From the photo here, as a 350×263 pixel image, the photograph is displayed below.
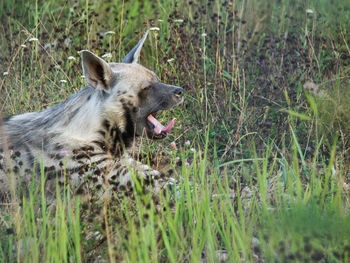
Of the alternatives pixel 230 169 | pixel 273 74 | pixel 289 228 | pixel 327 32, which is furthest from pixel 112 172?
pixel 327 32

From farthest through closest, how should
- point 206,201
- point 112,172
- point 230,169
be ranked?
point 230,169
point 112,172
point 206,201

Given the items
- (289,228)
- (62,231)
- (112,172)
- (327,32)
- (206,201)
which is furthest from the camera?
(327,32)

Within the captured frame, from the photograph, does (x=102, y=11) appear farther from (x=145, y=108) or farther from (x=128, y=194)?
(x=128, y=194)

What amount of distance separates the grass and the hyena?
295 millimetres

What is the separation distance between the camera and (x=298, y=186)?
9.96 ft

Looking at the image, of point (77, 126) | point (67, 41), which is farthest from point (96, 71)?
point (67, 41)

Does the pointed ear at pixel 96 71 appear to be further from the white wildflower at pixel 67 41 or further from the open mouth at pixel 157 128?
the white wildflower at pixel 67 41

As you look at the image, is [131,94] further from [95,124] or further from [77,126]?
[77,126]

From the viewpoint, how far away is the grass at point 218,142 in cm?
287

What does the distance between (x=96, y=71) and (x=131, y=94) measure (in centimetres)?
33

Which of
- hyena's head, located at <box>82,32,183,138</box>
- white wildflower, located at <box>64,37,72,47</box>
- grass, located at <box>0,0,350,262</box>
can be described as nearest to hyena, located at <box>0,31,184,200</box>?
hyena's head, located at <box>82,32,183,138</box>

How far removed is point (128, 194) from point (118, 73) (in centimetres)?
131

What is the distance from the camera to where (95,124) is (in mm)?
4270

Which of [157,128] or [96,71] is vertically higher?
[96,71]
